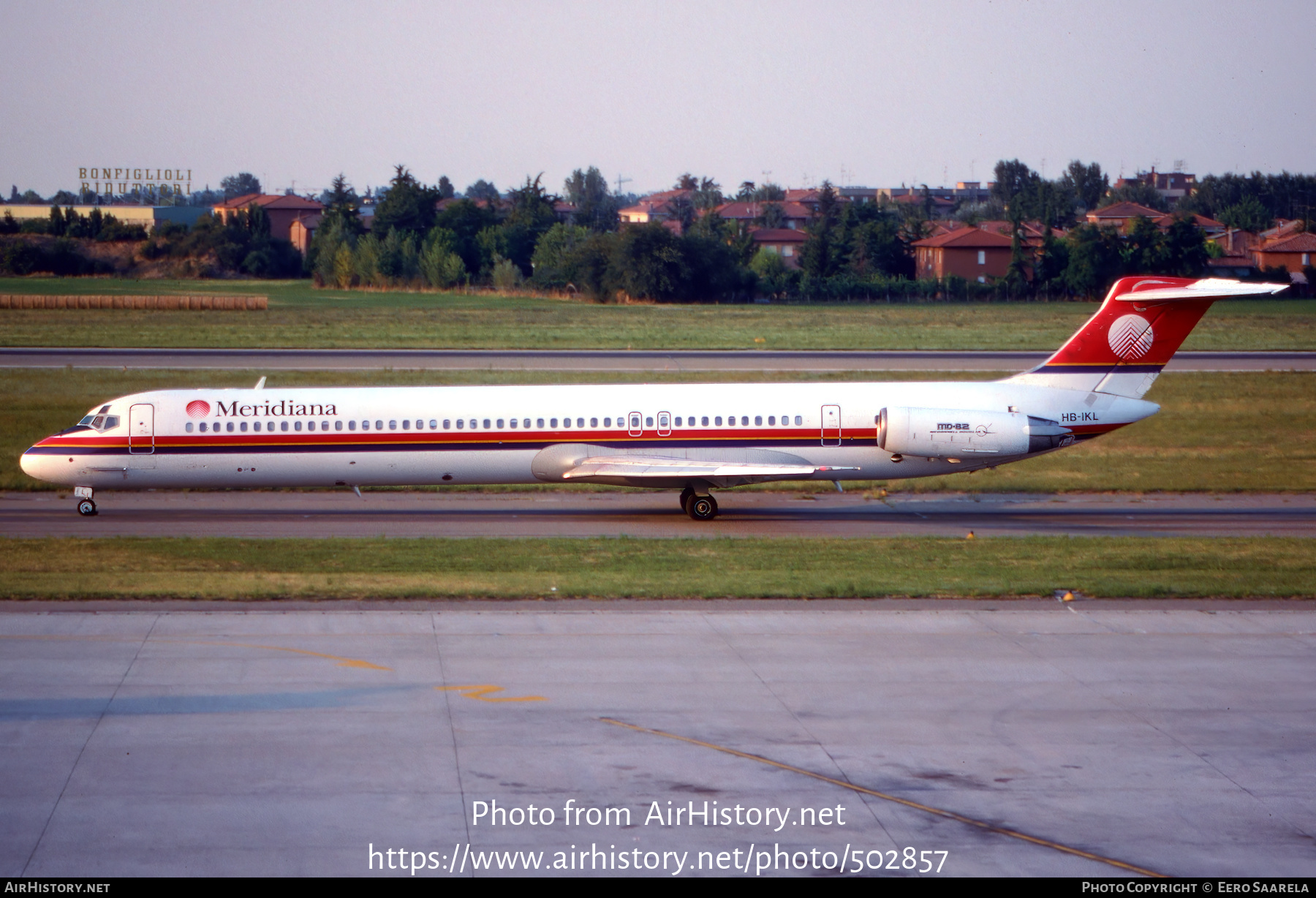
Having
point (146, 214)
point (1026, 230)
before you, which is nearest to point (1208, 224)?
point (1026, 230)

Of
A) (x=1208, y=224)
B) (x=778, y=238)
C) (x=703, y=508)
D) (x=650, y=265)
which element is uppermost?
(x=1208, y=224)

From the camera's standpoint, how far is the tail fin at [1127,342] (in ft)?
86.1

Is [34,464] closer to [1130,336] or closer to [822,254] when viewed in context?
[1130,336]

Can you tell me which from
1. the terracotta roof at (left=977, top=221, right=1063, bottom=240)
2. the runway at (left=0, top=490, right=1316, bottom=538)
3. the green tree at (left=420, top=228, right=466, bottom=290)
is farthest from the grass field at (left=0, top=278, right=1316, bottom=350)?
the runway at (left=0, top=490, right=1316, bottom=538)

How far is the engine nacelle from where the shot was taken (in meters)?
25.9

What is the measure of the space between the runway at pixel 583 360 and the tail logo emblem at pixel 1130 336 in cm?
2086

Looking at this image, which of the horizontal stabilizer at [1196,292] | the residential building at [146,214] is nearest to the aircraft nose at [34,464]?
the horizontal stabilizer at [1196,292]

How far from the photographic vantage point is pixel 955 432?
26.0 metres

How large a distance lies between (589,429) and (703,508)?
311 cm

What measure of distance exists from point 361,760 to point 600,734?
253 centimetres

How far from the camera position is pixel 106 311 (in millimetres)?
77812

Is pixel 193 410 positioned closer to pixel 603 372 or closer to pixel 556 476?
pixel 556 476

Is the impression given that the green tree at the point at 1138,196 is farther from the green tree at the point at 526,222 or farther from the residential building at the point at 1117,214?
the green tree at the point at 526,222

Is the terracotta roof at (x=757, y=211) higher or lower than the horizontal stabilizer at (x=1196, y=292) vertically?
higher
